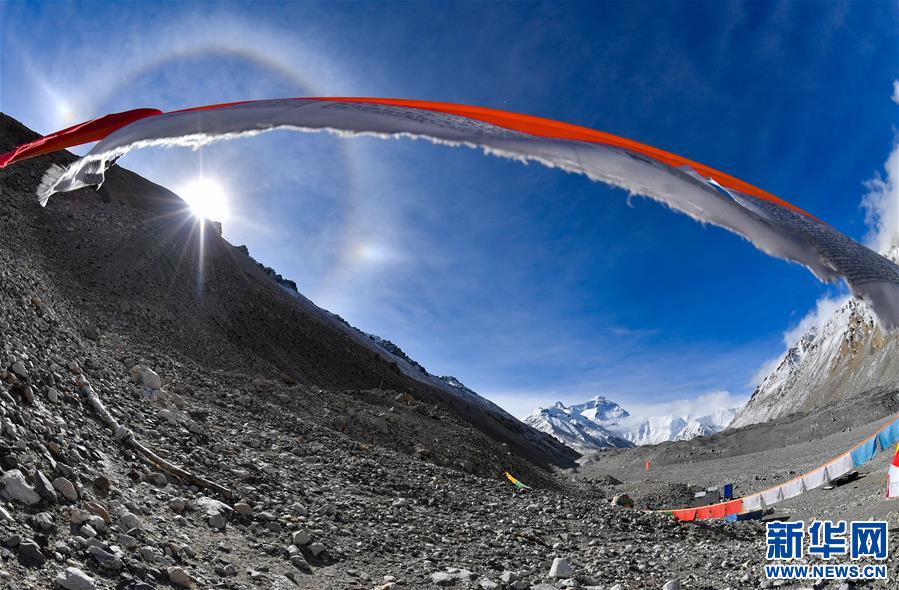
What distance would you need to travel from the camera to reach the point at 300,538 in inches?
253

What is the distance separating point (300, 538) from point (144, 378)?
21.2 feet

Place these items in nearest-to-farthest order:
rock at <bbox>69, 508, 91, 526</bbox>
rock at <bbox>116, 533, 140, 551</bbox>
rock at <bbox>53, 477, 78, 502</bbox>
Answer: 1. rock at <bbox>69, 508, 91, 526</bbox>
2. rock at <bbox>116, 533, 140, 551</bbox>
3. rock at <bbox>53, 477, 78, 502</bbox>

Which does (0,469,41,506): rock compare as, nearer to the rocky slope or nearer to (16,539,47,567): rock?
(16,539,47,567): rock

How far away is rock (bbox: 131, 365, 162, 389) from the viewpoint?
10.5 meters

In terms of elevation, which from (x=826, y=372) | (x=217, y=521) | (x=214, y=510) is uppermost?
(x=826, y=372)

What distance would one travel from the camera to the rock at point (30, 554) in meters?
3.68

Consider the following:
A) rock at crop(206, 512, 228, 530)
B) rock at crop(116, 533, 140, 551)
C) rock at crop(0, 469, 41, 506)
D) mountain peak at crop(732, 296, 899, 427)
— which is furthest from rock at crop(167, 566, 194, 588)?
mountain peak at crop(732, 296, 899, 427)

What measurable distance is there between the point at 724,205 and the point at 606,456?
2959 inches

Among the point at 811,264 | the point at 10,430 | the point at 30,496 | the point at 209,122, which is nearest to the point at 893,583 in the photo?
the point at 811,264

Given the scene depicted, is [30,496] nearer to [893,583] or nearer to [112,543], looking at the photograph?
[112,543]

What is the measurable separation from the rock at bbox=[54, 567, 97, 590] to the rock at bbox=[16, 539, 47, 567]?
0.69ft

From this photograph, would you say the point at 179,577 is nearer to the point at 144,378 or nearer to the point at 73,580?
the point at 73,580

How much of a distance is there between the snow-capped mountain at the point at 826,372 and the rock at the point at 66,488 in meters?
82.2

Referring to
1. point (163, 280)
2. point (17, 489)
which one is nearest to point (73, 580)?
point (17, 489)
